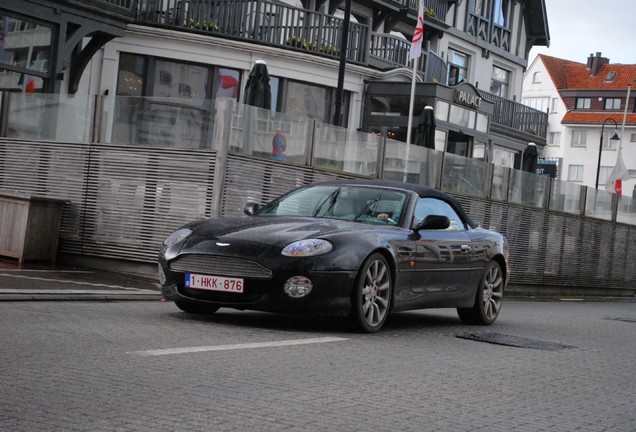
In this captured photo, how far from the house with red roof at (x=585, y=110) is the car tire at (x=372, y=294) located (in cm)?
9462

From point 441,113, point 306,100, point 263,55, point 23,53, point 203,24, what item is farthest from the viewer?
point 441,113

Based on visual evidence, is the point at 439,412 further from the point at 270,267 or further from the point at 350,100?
the point at 350,100

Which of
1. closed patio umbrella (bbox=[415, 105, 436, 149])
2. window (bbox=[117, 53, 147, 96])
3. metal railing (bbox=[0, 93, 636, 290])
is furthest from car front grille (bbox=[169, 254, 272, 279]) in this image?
closed patio umbrella (bbox=[415, 105, 436, 149])

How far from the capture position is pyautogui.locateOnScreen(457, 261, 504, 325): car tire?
12.9 metres

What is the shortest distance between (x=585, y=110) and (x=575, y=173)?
6.27 m

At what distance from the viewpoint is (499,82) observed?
48.5m

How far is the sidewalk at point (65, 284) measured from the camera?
11828 millimetres

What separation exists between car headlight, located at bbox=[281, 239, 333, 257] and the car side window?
1802 mm

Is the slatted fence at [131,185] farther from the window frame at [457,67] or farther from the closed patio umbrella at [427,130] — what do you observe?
the window frame at [457,67]

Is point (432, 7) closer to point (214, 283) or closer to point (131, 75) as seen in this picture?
point (131, 75)

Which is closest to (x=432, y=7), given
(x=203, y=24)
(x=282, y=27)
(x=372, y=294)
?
(x=282, y=27)

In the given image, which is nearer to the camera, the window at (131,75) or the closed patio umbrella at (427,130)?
the window at (131,75)

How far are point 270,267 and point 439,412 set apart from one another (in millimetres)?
3746

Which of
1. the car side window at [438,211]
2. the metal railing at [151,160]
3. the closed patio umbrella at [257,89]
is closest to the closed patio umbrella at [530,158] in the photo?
the closed patio umbrella at [257,89]
